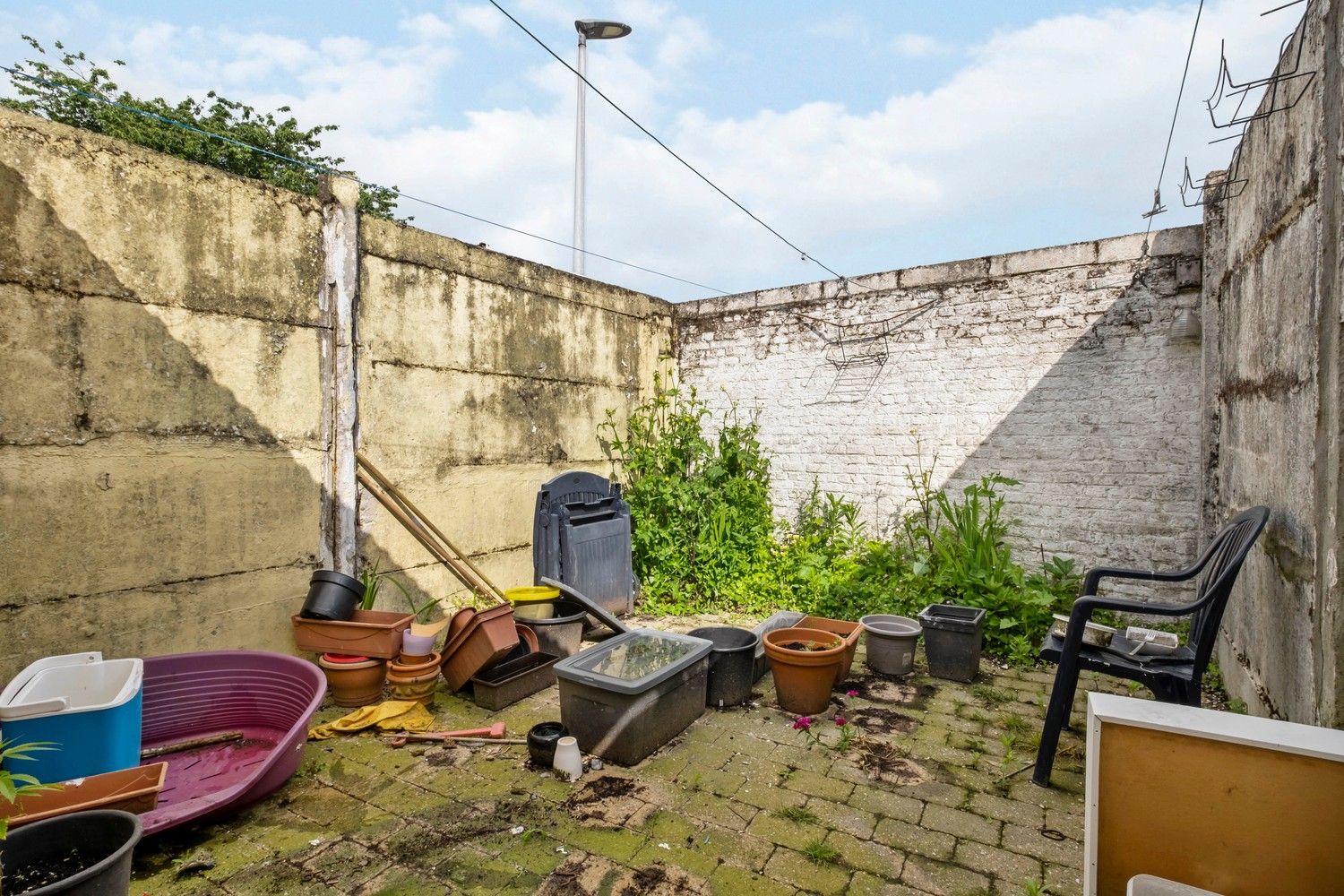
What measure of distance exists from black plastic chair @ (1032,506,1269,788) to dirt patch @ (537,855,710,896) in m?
1.66

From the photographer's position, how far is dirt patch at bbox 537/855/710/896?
80.5 inches

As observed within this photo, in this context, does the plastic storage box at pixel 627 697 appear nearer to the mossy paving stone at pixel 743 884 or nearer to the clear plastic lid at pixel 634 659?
the clear plastic lid at pixel 634 659

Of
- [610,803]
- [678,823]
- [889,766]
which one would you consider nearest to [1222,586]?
[889,766]

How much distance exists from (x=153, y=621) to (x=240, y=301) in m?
1.74

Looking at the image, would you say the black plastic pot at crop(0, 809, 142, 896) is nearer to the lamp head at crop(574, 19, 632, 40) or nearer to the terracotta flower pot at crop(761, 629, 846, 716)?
the terracotta flower pot at crop(761, 629, 846, 716)

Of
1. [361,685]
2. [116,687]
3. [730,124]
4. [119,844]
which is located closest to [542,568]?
[361,685]

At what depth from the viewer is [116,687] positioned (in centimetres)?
260

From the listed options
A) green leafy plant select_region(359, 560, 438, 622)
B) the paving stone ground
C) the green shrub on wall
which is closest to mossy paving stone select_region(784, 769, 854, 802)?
the paving stone ground

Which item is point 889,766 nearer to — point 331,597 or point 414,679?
point 414,679

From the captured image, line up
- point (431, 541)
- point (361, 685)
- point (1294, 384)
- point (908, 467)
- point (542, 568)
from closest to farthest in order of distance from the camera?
point (1294, 384) < point (361, 685) < point (431, 541) < point (542, 568) < point (908, 467)

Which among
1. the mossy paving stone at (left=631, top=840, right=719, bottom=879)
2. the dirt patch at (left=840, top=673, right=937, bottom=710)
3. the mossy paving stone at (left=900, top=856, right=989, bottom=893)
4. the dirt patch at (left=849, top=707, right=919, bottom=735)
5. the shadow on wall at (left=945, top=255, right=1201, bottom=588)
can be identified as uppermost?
the shadow on wall at (left=945, top=255, right=1201, bottom=588)

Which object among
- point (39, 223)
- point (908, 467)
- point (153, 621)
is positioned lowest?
point (153, 621)

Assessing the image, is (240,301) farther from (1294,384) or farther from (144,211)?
(1294,384)

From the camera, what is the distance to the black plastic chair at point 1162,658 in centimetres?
244
